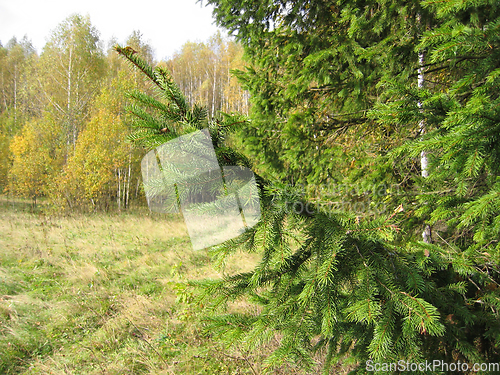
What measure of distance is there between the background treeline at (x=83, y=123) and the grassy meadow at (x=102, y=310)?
483cm

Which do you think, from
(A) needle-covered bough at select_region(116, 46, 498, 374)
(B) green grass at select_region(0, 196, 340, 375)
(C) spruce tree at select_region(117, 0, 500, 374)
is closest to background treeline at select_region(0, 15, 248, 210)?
(B) green grass at select_region(0, 196, 340, 375)

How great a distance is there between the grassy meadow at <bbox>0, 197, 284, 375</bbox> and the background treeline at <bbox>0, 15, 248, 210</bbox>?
4.83m

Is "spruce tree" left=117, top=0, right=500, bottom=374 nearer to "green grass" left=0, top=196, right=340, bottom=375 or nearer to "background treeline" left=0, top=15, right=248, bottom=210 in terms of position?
"green grass" left=0, top=196, right=340, bottom=375

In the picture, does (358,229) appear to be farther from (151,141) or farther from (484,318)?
(484,318)

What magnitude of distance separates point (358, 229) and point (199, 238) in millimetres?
730

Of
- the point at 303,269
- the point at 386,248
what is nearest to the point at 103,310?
the point at 303,269

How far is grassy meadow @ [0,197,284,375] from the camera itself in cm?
324

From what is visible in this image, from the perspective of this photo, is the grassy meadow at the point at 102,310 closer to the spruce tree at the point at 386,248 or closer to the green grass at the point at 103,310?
the green grass at the point at 103,310

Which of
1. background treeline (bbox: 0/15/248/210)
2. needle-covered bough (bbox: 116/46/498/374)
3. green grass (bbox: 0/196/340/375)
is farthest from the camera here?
background treeline (bbox: 0/15/248/210)

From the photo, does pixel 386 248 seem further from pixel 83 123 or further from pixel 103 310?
pixel 83 123

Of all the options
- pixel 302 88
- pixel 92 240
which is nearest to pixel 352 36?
pixel 302 88

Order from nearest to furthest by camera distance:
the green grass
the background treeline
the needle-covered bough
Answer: the needle-covered bough < the green grass < the background treeline

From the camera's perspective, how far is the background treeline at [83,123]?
12516mm

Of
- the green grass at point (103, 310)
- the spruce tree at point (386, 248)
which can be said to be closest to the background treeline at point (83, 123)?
the green grass at point (103, 310)
